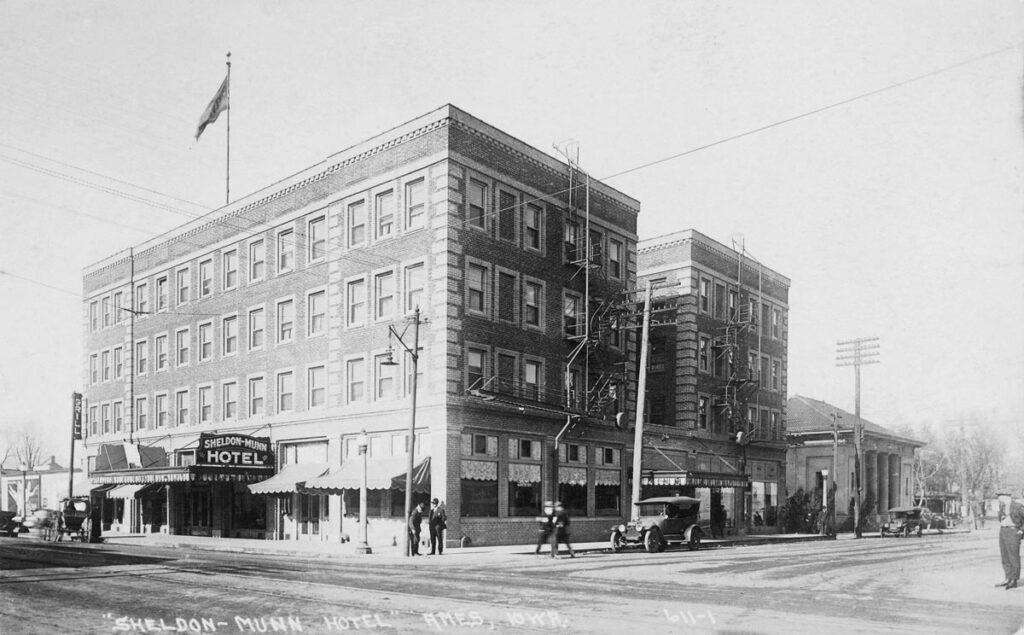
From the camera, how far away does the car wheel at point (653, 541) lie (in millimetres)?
28875

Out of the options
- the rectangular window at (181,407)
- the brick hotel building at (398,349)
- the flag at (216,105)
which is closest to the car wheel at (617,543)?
the brick hotel building at (398,349)

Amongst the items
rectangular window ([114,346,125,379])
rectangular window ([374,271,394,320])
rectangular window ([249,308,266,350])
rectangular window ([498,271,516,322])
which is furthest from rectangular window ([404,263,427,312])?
rectangular window ([114,346,125,379])

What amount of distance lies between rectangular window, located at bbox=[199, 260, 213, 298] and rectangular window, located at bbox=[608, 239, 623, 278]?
1914cm

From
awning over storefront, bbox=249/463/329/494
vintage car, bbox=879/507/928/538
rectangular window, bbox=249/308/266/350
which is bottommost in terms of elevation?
vintage car, bbox=879/507/928/538

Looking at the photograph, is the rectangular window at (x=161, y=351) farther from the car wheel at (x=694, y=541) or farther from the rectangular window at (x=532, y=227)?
the car wheel at (x=694, y=541)

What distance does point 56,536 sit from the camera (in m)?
37.0

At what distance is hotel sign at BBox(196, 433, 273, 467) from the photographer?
3456cm

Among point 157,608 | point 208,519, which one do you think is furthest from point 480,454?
point 157,608

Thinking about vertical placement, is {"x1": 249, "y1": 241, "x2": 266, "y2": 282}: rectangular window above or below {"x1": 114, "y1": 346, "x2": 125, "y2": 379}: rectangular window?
above

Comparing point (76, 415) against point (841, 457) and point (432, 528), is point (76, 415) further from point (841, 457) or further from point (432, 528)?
point (841, 457)

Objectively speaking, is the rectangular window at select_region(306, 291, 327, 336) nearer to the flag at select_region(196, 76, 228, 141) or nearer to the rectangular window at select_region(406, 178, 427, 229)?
the rectangular window at select_region(406, 178, 427, 229)

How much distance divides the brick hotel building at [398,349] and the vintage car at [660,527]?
4.83 m

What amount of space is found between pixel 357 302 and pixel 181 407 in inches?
597

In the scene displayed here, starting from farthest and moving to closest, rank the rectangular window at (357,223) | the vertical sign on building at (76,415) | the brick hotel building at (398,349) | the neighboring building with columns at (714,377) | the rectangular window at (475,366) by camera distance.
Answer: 1. the vertical sign on building at (76,415)
2. the neighboring building with columns at (714,377)
3. the rectangular window at (357,223)
4. the rectangular window at (475,366)
5. the brick hotel building at (398,349)
